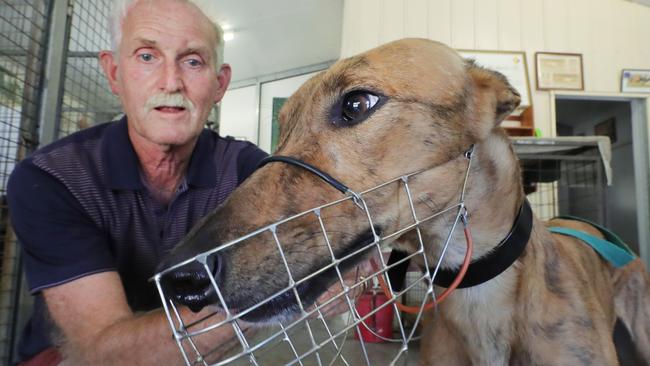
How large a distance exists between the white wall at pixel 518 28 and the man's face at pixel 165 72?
3.16 meters

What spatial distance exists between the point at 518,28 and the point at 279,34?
314cm

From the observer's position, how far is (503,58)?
4.43 meters

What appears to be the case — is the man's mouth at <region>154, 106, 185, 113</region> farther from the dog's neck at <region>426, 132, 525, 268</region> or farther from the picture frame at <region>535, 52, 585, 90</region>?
the picture frame at <region>535, 52, 585, 90</region>

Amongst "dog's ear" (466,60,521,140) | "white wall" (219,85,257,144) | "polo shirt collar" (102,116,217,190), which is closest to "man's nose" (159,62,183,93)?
"polo shirt collar" (102,116,217,190)

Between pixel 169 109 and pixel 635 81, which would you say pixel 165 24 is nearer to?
pixel 169 109

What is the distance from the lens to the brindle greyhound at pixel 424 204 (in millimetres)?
696

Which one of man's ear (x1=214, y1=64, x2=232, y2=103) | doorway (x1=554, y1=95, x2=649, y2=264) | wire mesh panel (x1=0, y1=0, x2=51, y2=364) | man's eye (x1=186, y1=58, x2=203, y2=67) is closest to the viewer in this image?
man's eye (x1=186, y1=58, x2=203, y2=67)

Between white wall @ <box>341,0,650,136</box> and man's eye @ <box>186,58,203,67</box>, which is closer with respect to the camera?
man's eye @ <box>186,58,203,67</box>

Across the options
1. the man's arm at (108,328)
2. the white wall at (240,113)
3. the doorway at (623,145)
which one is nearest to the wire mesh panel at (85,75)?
the man's arm at (108,328)

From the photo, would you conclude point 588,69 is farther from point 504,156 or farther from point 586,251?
point 504,156

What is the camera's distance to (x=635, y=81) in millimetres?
4574

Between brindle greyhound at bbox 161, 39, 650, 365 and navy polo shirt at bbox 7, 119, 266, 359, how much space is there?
0.58m

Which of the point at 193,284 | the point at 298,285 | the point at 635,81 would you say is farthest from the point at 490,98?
the point at 635,81

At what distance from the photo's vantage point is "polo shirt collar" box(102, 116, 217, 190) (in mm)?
1362
